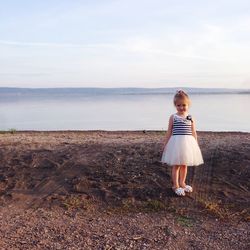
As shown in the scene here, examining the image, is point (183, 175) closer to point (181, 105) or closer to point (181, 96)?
point (181, 105)

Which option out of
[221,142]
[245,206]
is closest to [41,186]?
[245,206]

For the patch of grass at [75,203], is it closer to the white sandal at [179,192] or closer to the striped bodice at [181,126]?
the white sandal at [179,192]

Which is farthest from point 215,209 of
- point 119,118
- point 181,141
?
point 119,118

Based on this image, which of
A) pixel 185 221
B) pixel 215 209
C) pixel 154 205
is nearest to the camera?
pixel 185 221

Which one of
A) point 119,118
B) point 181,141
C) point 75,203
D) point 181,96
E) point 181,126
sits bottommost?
point 75,203

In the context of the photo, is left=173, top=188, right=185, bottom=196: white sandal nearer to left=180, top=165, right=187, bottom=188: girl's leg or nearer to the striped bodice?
left=180, top=165, right=187, bottom=188: girl's leg

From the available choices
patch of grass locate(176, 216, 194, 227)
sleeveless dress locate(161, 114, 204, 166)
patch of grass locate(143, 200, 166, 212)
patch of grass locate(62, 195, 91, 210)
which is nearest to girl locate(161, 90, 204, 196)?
sleeveless dress locate(161, 114, 204, 166)

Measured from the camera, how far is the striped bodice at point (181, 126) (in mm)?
6219

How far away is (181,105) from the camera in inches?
244

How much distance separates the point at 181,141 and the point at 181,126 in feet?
0.63

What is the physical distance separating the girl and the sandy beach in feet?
1.35

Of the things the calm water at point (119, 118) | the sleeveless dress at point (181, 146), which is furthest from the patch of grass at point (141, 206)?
the calm water at point (119, 118)

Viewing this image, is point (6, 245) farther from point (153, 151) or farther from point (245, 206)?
point (153, 151)

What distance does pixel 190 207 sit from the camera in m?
5.89
